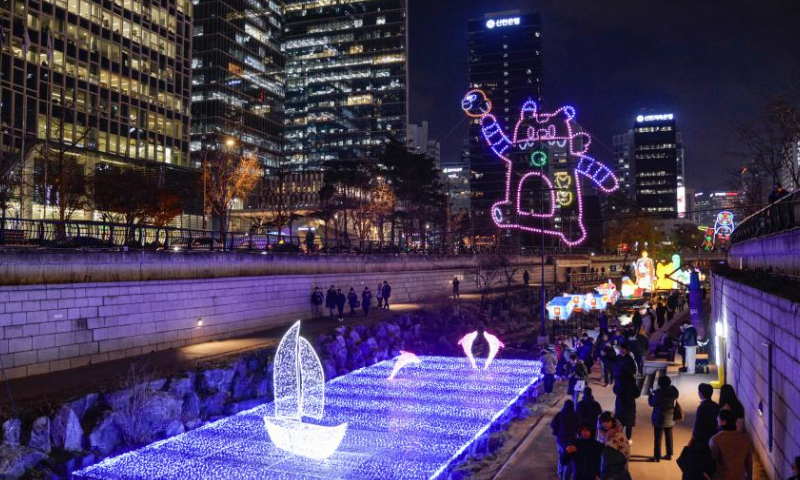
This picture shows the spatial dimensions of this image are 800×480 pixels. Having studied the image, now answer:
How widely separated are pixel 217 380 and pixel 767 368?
15.3 meters

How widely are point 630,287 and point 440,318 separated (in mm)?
14354

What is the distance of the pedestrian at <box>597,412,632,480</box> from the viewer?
25.8 ft

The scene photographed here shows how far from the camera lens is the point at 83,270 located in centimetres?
1955

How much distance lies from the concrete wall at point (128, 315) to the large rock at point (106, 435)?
13.2 ft

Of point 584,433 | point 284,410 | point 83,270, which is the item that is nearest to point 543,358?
point 284,410

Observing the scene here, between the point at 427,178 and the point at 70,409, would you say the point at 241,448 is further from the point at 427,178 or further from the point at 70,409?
the point at 427,178

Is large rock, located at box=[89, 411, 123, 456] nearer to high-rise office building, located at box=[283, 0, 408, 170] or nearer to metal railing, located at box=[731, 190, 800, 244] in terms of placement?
metal railing, located at box=[731, 190, 800, 244]

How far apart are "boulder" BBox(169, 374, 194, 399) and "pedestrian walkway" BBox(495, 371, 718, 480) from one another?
9.83 m

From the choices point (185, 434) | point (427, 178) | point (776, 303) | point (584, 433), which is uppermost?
point (427, 178)

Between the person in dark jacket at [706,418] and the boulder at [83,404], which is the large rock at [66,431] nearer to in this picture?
the boulder at [83,404]

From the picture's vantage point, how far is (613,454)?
7883mm

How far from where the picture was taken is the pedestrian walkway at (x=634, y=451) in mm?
10852

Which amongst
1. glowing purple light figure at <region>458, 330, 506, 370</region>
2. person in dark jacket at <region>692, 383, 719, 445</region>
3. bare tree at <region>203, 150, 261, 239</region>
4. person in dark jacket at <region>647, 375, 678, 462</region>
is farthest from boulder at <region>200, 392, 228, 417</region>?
bare tree at <region>203, 150, 261, 239</region>

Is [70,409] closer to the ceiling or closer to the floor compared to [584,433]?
closer to the floor
